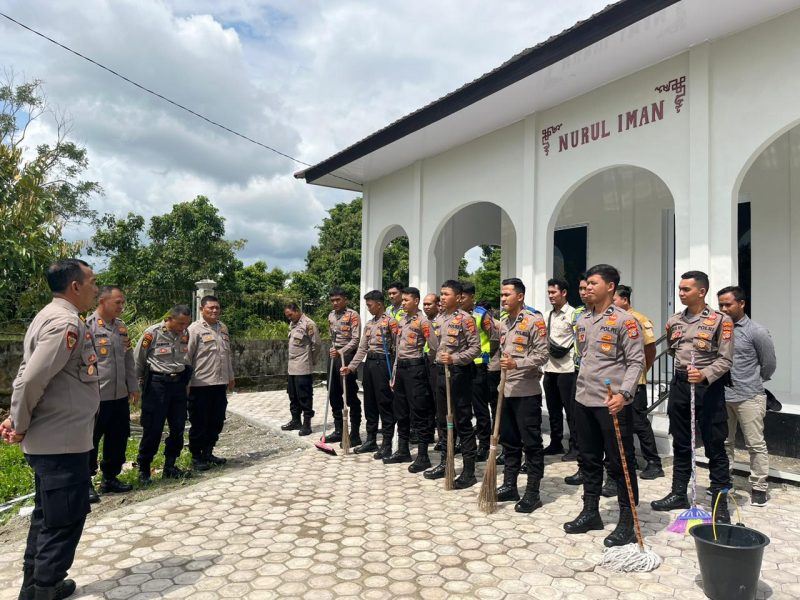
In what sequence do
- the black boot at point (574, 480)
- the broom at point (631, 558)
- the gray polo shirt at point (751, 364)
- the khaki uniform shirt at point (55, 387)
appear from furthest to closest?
the black boot at point (574, 480) → the gray polo shirt at point (751, 364) → the broom at point (631, 558) → the khaki uniform shirt at point (55, 387)

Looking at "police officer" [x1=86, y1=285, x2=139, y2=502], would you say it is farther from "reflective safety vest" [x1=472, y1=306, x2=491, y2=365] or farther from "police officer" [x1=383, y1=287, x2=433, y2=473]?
"reflective safety vest" [x1=472, y1=306, x2=491, y2=365]

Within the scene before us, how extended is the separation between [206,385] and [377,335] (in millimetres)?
1855

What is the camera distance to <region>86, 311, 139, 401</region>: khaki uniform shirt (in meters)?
4.79

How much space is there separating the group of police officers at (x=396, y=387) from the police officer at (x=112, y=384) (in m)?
0.01

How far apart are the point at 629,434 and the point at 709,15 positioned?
4225 millimetres

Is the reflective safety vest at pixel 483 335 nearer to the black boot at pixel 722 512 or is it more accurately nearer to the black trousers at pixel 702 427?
the black trousers at pixel 702 427

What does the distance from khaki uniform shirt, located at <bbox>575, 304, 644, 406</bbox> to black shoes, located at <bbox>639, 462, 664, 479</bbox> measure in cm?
197

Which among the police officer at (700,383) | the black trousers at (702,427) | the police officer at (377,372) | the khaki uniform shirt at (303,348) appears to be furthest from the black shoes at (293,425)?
the black trousers at (702,427)

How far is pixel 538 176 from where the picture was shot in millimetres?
7957

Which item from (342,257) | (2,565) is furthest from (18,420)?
(342,257)

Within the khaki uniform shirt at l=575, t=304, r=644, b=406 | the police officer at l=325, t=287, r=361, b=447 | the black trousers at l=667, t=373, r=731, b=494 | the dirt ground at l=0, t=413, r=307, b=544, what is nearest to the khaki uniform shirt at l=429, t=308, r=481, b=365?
the khaki uniform shirt at l=575, t=304, r=644, b=406

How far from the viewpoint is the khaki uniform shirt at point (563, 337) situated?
567cm

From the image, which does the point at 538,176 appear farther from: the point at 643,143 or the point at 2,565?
the point at 2,565

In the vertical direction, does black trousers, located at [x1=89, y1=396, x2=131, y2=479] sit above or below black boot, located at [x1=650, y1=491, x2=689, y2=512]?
above
